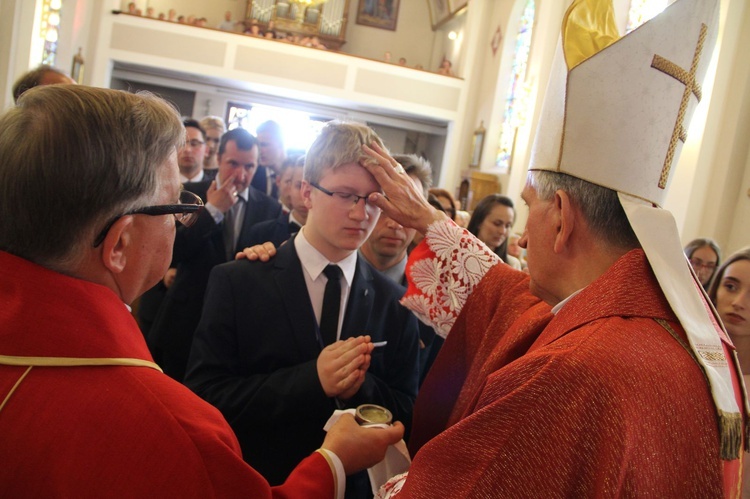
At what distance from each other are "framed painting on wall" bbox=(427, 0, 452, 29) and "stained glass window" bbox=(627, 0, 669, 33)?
6.68 meters

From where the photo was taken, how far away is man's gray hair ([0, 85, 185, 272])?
3.16 feet

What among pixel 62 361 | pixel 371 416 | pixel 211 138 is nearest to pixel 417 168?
pixel 371 416

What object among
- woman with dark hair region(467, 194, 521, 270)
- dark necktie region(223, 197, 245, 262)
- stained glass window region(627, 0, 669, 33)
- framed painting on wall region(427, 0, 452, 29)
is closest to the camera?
dark necktie region(223, 197, 245, 262)

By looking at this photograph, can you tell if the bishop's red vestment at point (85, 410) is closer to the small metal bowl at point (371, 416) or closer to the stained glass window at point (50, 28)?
the small metal bowl at point (371, 416)

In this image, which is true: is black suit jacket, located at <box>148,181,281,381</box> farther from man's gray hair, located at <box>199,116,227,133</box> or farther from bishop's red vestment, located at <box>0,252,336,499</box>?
man's gray hair, located at <box>199,116,227,133</box>

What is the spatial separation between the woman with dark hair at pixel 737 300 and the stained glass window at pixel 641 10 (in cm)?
654

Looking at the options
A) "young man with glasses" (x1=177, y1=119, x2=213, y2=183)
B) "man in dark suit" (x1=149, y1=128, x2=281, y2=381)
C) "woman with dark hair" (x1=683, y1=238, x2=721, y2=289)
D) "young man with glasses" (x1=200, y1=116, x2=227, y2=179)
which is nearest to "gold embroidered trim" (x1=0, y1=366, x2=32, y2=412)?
"man in dark suit" (x1=149, y1=128, x2=281, y2=381)

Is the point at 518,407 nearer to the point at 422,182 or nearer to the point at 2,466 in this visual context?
the point at 2,466

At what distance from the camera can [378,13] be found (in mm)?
16109

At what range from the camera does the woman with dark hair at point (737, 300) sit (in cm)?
254

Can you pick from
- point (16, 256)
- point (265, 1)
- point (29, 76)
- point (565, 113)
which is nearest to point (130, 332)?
point (16, 256)

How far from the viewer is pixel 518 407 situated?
1.05m

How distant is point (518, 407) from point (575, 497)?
168 millimetres

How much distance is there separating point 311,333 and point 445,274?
0.48 meters
